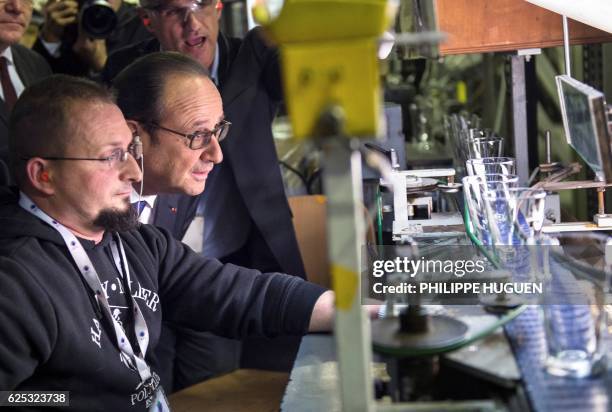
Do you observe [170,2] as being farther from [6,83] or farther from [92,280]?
[92,280]

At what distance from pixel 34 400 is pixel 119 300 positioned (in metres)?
0.31

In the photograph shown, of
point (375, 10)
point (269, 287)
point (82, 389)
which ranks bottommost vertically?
point (82, 389)

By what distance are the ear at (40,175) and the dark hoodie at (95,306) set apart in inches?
2.3

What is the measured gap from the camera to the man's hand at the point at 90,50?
371 centimetres

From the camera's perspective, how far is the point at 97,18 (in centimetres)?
350

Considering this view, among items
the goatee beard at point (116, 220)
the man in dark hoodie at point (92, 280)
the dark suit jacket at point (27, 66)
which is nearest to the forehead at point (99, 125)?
the man in dark hoodie at point (92, 280)

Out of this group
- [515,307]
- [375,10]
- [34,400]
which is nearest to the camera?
[375,10]

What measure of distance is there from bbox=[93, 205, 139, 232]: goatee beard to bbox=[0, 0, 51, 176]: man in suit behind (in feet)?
3.32

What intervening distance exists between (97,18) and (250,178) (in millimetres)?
1029

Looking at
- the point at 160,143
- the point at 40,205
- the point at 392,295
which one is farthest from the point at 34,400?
the point at 160,143

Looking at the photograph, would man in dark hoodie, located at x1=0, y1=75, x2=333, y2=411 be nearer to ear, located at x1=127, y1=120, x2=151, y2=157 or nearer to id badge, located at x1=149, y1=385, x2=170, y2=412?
id badge, located at x1=149, y1=385, x2=170, y2=412

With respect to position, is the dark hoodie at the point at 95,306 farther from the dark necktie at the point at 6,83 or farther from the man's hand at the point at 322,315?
the dark necktie at the point at 6,83

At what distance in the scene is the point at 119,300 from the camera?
6.65 feet

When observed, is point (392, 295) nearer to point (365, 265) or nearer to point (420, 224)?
point (365, 265)
